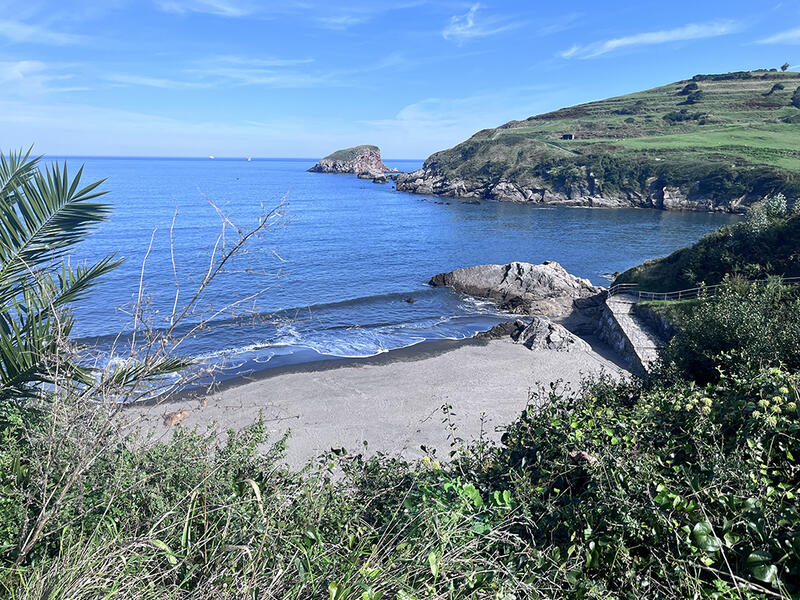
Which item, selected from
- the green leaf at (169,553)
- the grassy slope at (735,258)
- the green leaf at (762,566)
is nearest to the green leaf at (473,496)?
the green leaf at (762,566)

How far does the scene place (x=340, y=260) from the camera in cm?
5078

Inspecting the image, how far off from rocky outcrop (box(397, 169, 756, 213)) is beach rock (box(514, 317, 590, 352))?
74.8m

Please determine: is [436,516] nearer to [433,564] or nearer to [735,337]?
[433,564]

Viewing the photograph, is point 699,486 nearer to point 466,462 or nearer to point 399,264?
point 466,462

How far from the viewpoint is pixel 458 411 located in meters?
20.6

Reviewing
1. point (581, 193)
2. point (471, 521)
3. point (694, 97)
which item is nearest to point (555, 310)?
point (471, 521)

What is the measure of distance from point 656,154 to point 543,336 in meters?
98.1

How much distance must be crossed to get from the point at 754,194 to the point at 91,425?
103 metres

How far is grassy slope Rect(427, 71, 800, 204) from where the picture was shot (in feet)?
298

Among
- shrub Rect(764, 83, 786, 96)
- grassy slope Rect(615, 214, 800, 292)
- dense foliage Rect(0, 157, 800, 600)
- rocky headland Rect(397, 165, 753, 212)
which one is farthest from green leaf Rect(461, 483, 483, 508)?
shrub Rect(764, 83, 786, 96)

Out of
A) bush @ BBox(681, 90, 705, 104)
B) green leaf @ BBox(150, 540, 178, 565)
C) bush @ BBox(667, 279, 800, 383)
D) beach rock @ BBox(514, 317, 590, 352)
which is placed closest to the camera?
green leaf @ BBox(150, 540, 178, 565)

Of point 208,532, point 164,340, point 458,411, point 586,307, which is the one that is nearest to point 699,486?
point 208,532

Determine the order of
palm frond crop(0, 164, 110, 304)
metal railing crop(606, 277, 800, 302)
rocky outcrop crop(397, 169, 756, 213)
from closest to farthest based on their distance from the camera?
palm frond crop(0, 164, 110, 304), metal railing crop(606, 277, 800, 302), rocky outcrop crop(397, 169, 756, 213)

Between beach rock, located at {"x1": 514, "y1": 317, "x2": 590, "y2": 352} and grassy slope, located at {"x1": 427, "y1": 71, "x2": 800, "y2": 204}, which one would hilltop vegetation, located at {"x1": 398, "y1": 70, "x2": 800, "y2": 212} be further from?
beach rock, located at {"x1": 514, "y1": 317, "x2": 590, "y2": 352}
